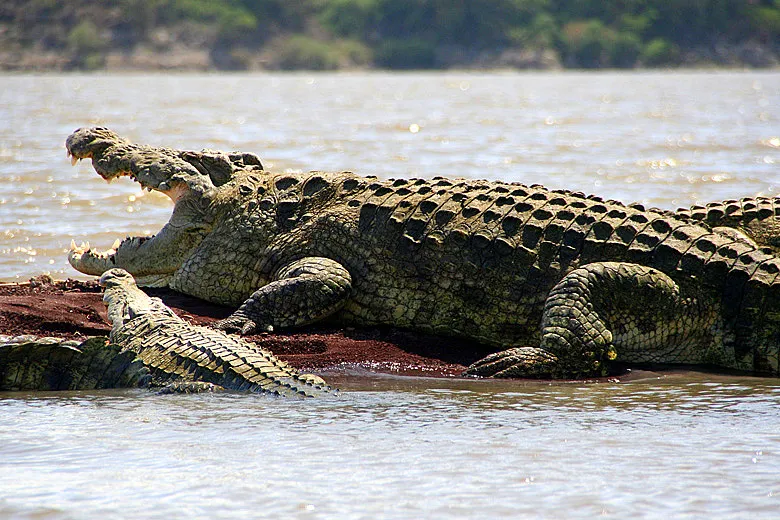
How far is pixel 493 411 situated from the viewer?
15.9 feet

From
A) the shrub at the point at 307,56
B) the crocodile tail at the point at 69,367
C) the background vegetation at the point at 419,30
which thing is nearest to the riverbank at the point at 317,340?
the crocodile tail at the point at 69,367

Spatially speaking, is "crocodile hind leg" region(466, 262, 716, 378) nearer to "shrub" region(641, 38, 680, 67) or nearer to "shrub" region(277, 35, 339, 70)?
"shrub" region(277, 35, 339, 70)

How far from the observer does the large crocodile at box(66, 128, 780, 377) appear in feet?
18.3

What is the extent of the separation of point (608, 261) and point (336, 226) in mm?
1599

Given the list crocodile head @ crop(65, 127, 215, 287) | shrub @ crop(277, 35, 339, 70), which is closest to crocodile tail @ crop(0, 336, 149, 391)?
crocodile head @ crop(65, 127, 215, 287)

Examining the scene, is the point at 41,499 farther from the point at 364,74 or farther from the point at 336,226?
the point at 364,74

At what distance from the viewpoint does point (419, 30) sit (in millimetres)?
94500

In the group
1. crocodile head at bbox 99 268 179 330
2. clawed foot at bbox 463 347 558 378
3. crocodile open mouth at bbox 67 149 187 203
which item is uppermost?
crocodile open mouth at bbox 67 149 187 203

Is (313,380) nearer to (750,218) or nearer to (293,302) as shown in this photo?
(293,302)

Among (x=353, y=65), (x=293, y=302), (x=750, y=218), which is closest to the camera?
(x=293, y=302)

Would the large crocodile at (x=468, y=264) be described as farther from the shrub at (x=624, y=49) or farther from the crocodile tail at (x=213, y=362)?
the shrub at (x=624, y=49)

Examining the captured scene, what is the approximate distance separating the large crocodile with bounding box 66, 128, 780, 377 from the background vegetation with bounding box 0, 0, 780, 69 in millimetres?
84694

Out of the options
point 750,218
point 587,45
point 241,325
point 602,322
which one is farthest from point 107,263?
point 587,45

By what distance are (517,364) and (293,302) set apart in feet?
4.36
